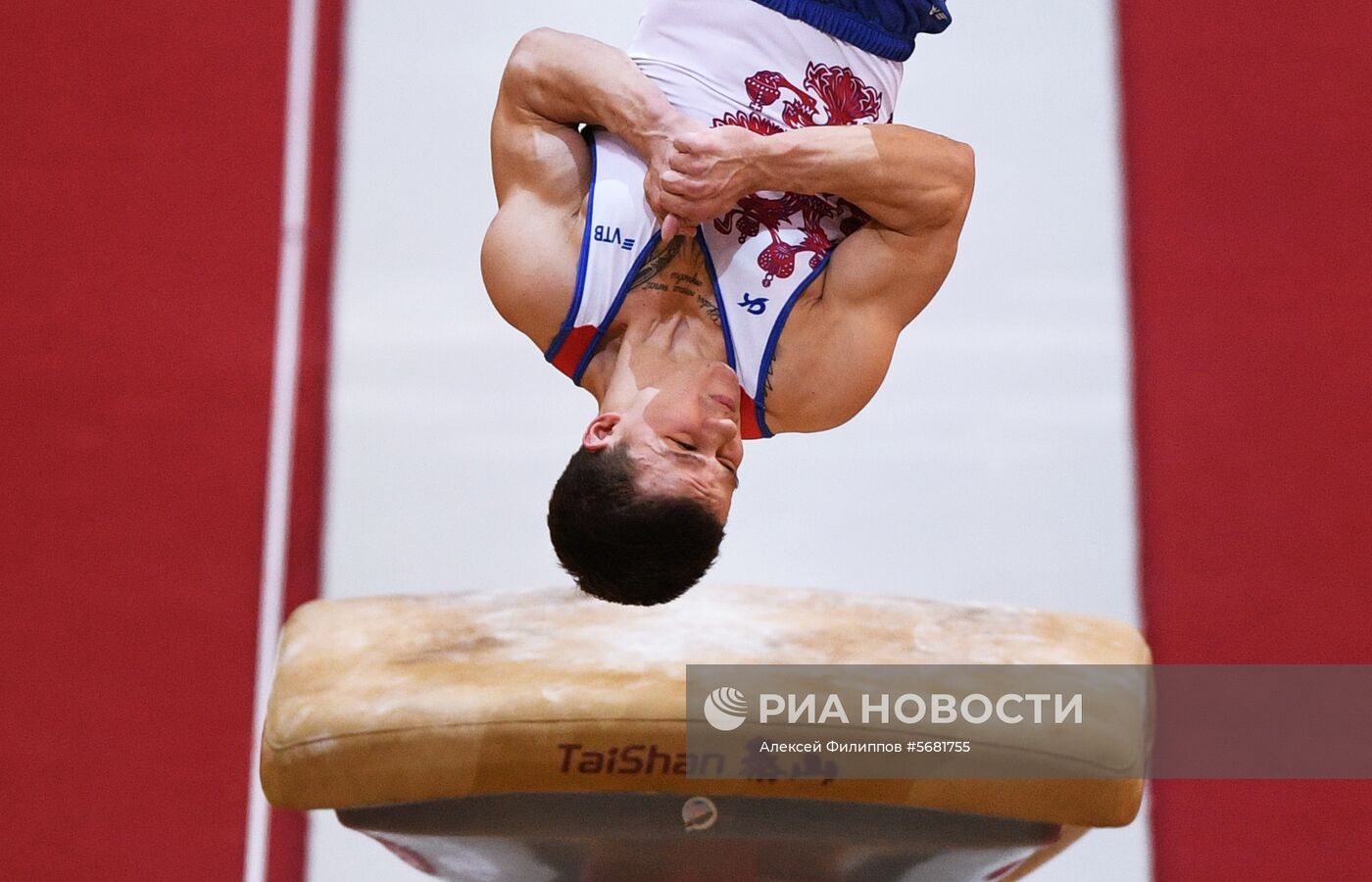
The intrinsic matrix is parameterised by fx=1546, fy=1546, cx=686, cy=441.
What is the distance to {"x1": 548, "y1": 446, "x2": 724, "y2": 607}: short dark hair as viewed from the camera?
5.11 feet

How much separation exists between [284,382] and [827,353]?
4.71 ft

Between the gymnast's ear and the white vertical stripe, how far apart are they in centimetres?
116

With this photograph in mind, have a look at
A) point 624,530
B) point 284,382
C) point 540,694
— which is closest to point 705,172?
point 624,530

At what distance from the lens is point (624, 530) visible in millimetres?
1570

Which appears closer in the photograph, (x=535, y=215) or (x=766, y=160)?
(x=766, y=160)

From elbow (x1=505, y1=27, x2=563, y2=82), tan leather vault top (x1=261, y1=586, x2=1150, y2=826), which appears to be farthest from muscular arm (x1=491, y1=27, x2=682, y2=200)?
tan leather vault top (x1=261, y1=586, x2=1150, y2=826)

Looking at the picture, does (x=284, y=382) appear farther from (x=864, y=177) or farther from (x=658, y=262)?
(x=864, y=177)

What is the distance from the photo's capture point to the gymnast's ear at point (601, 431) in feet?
5.17

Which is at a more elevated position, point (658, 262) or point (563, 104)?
point (563, 104)

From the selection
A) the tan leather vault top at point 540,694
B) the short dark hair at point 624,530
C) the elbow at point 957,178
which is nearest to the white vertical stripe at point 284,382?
the tan leather vault top at point 540,694

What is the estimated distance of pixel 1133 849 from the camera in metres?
2.61

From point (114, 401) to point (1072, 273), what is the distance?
172cm

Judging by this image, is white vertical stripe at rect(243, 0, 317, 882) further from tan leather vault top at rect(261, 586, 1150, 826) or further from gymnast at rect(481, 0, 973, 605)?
gymnast at rect(481, 0, 973, 605)

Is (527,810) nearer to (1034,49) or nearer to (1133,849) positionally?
(1133,849)
